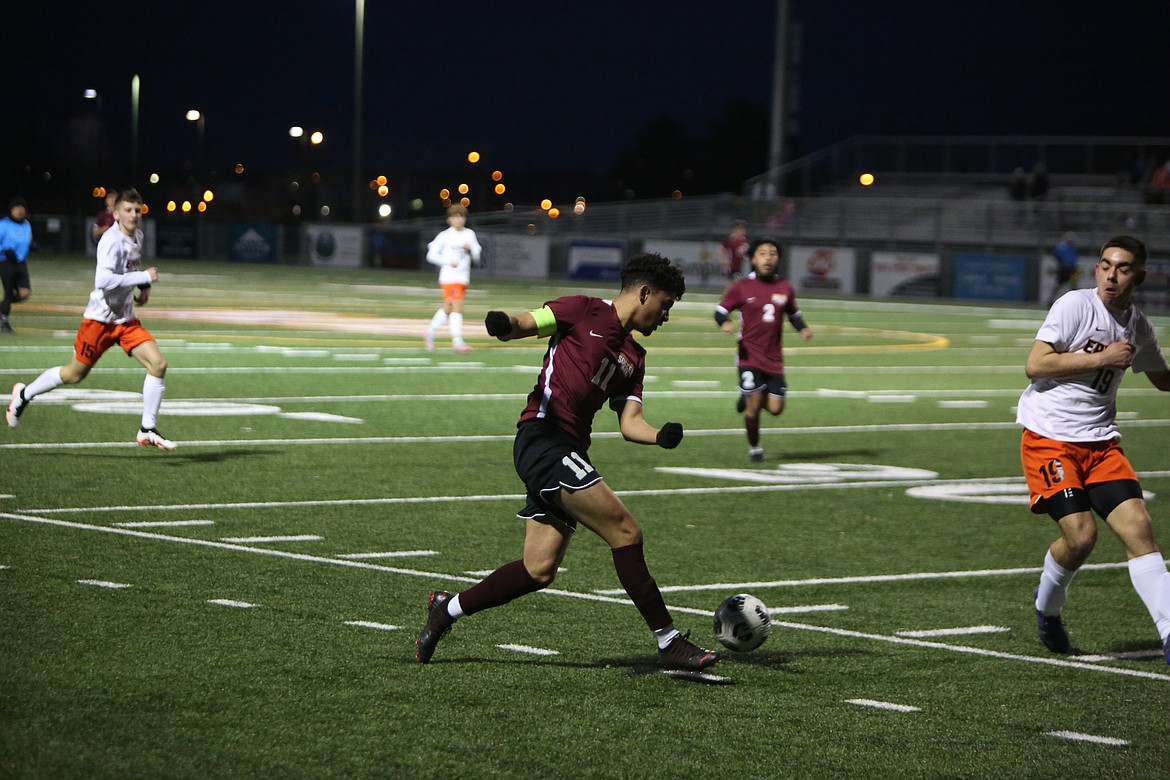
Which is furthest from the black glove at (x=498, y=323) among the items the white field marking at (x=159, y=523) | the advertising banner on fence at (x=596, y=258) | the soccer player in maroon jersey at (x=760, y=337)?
the advertising banner on fence at (x=596, y=258)

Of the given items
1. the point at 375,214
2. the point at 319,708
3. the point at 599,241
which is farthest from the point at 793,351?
the point at 375,214

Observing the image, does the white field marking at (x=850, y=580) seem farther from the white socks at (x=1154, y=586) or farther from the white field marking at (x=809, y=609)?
the white socks at (x=1154, y=586)

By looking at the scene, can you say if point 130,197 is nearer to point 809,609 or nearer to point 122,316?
point 122,316

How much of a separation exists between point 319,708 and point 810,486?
7.37 m

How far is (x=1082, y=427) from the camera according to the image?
770 cm

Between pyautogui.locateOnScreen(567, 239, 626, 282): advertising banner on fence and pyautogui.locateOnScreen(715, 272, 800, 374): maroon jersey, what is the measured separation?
1588 inches

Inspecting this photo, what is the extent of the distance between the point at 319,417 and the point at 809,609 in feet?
28.2

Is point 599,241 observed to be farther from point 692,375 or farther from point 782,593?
point 782,593

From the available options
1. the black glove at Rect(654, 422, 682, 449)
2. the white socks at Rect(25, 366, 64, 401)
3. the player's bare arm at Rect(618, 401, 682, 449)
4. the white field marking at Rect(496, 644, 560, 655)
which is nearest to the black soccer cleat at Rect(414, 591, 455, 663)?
the white field marking at Rect(496, 644, 560, 655)

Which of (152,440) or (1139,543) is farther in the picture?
(152,440)

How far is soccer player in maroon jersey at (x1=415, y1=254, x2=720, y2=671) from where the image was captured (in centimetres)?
695

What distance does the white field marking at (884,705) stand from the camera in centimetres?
667

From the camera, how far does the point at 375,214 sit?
91.5 metres

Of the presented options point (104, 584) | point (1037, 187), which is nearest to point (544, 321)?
point (104, 584)
